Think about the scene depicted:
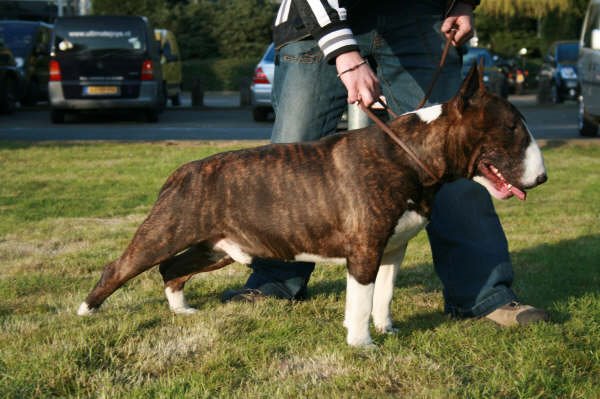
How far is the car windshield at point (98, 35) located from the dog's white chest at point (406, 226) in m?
16.6

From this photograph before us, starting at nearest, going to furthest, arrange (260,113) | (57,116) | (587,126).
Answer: (587,126), (57,116), (260,113)

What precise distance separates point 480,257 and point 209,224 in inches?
58.6

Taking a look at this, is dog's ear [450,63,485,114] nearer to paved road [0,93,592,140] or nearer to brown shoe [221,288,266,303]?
brown shoe [221,288,266,303]

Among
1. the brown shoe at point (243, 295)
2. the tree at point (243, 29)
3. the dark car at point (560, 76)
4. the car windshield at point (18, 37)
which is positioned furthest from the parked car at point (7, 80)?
the tree at point (243, 29)

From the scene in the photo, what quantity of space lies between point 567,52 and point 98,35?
622 inches

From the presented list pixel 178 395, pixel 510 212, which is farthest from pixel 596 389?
pixel 510 212

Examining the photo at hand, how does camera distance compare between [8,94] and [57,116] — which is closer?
[57,116]

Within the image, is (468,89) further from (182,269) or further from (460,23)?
(182,269)

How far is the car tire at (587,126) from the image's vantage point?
16.4 metres

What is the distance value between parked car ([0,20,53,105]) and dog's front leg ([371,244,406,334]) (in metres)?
20.3

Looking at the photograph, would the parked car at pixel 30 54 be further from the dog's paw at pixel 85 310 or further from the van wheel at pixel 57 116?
the dog's paw at pixel 85 310

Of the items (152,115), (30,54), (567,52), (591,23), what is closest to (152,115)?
(152,115)

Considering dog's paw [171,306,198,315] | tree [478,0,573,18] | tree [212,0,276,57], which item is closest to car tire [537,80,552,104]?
tree [478,0,573,18]

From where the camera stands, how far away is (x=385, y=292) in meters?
4.84
